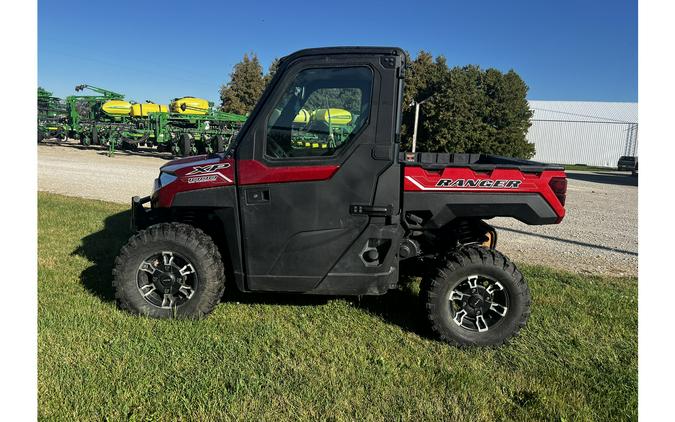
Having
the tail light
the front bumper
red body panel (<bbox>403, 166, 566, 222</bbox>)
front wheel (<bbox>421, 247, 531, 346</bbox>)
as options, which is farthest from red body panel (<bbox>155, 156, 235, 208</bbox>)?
the tail light

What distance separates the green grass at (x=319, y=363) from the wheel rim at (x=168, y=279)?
0.71ft

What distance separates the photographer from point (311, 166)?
3.39 meters

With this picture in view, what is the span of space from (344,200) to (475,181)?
1061mm

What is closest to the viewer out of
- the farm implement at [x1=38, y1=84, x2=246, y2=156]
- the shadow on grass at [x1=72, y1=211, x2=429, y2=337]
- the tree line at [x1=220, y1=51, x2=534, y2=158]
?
the shadow on grass at [x1=72, y1=211, x2=429, y2=337]

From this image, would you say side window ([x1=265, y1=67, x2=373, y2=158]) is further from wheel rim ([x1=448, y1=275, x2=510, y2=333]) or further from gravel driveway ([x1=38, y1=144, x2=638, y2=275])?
gravel driveway ([x1=38, y1=144, x2=638, y2=275])

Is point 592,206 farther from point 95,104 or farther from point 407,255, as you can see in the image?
point 95,104

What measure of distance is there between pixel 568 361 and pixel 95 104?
96.3ft

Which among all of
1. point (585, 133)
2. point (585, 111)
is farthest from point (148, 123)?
point (585, 111)

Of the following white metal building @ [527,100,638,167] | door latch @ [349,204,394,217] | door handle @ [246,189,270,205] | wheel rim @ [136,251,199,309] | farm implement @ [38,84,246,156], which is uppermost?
white metal building @ [527,100,638,167]

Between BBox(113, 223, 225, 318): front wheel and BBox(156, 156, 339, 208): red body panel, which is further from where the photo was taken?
BBox(113, 223, 225, 318): front wheel

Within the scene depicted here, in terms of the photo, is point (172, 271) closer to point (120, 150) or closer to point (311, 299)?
point (311, 299)

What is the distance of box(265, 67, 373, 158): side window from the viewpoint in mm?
3396

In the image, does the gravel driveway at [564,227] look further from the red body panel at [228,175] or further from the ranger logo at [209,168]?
the ranger logo at [209,168]

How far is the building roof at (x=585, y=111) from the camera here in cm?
5781
